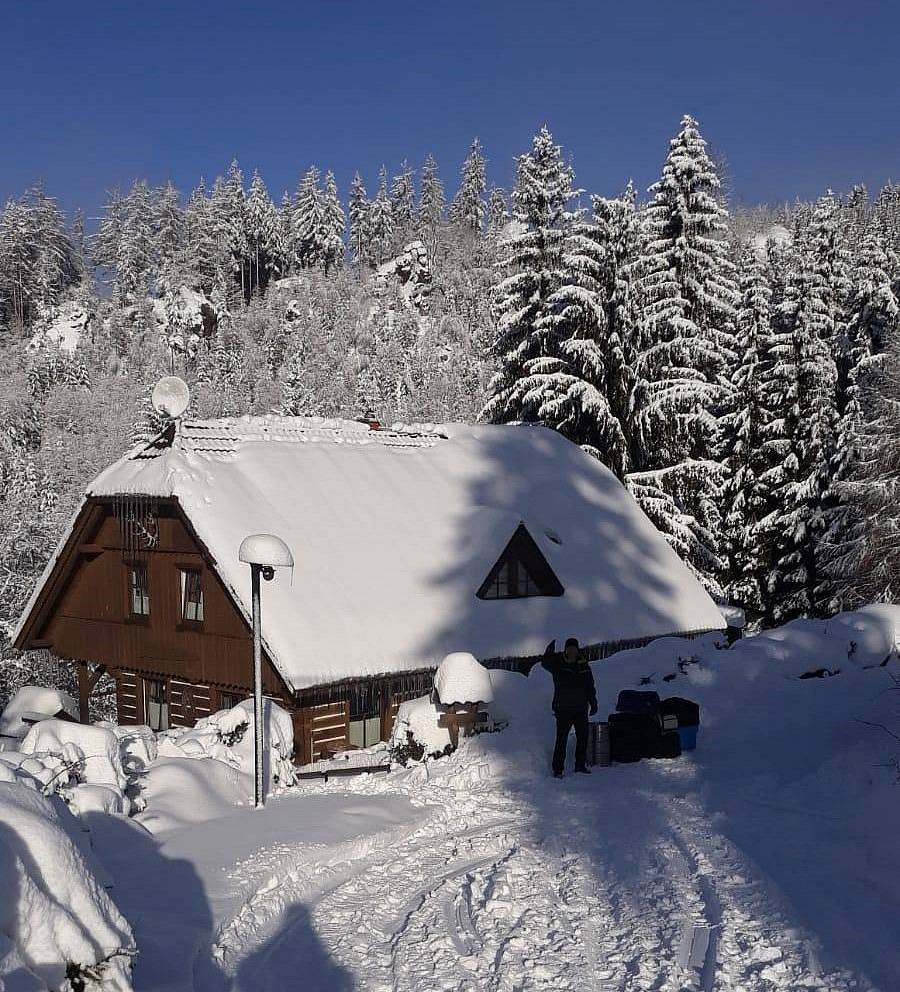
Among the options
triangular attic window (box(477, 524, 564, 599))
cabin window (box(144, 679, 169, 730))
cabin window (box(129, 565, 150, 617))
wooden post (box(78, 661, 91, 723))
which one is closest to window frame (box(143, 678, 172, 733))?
cabin window (box(144, 679, 169, 730))

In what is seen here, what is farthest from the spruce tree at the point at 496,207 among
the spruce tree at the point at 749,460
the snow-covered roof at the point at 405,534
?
the snow-covered roof at the point at 405,534

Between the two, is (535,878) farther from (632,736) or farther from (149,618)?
(149,618)

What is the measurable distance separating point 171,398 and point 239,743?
875cm

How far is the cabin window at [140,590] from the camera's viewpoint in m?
21.4

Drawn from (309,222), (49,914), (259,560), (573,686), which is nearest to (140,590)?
(259,560)

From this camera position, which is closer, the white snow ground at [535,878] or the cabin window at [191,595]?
the white snow ground at [535,878]

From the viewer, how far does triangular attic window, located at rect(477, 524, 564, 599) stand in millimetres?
21328

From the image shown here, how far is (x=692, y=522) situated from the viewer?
31406 mm

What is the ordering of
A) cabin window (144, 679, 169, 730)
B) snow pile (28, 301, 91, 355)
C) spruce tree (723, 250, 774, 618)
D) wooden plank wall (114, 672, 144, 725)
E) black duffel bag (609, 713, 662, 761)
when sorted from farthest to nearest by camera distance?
snow pile (28, 301, 91, 355) < spruce tree (723, 250, 774, 618) < wooden plank wall (114, 672, 144, 725) < cabin window (144, 679, 169, 730) < black duffel bag (609, 713, 662, 761)

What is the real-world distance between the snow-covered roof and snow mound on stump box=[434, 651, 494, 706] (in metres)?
3.02

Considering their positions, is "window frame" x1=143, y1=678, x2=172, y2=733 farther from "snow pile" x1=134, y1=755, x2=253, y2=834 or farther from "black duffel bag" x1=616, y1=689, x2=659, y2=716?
"black duffel bag" x1=616, y1=689, x2=659, y2=716

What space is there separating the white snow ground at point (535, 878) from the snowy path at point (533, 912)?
0.9 inches

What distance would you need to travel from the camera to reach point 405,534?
69.6ft

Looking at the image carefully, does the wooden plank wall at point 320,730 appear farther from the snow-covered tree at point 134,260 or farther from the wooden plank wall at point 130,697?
the snow-covered tree at point 134,260
